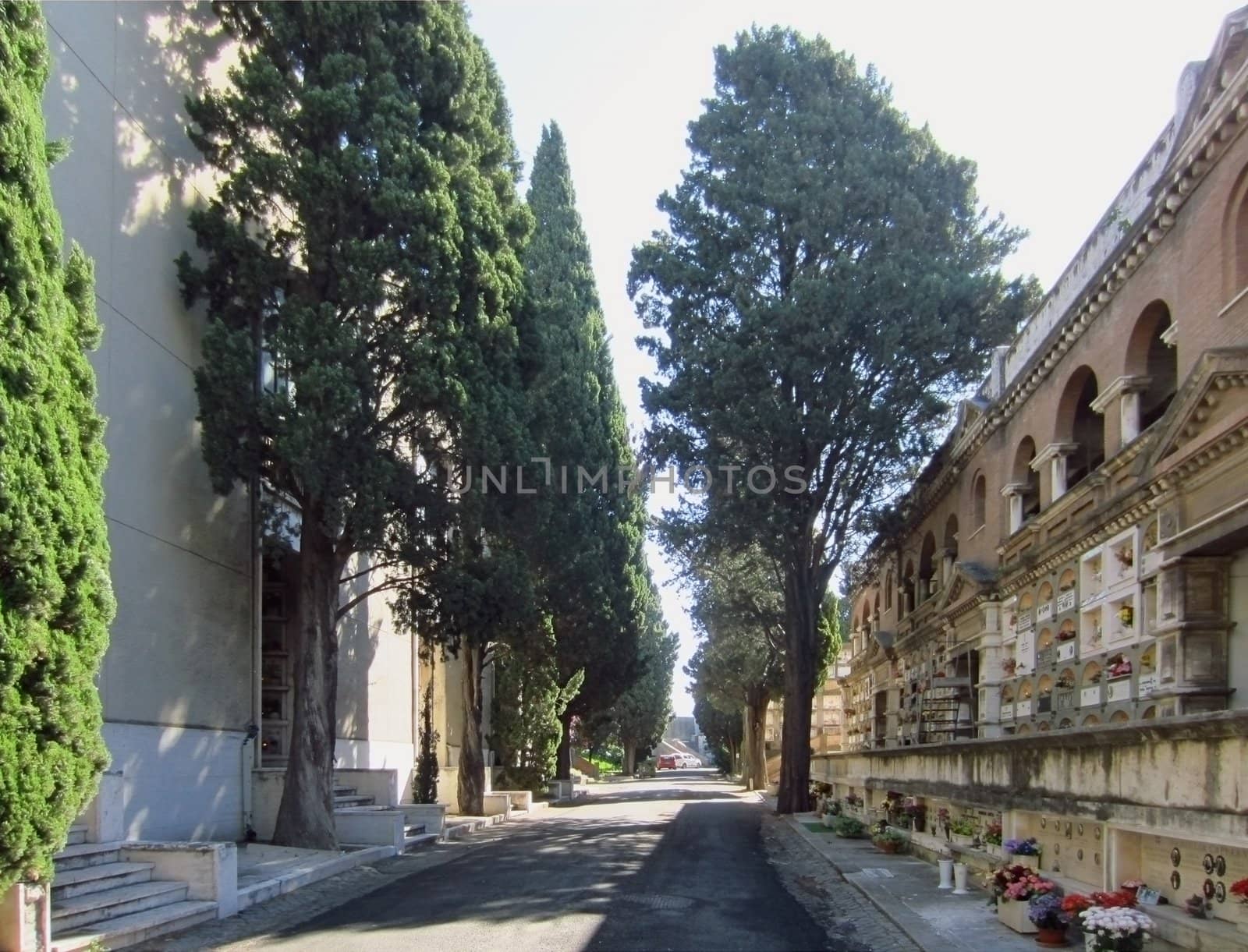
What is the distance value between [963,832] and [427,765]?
14.7 metres

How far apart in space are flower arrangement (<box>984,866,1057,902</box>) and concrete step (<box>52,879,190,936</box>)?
8.20 metres

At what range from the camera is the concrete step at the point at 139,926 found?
33.6 ft

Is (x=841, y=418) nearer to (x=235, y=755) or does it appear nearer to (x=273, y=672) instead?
(x=273, y=672)

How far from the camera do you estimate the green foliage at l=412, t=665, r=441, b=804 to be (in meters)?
27.2

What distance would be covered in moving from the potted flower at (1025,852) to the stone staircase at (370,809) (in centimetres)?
1076

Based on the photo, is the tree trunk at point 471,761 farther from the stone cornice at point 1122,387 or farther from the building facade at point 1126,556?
the stone cornice at point 1122,387

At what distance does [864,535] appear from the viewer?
102 feet

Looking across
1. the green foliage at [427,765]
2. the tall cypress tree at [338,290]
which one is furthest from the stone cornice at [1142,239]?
the green foliage at [427,765]

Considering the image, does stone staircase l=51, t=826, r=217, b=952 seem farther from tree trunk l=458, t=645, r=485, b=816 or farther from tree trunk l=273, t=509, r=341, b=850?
tree trunk l=458, t=645, r=485, b=816

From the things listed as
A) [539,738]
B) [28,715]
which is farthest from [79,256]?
[539,738]

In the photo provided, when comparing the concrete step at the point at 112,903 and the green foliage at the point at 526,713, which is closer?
the concrete step at the point at 112,903

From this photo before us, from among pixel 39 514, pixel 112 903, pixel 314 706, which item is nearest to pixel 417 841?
pixel 314 706

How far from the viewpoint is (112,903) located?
11359mm

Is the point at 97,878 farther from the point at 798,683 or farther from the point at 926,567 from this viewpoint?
the point at 926,567
